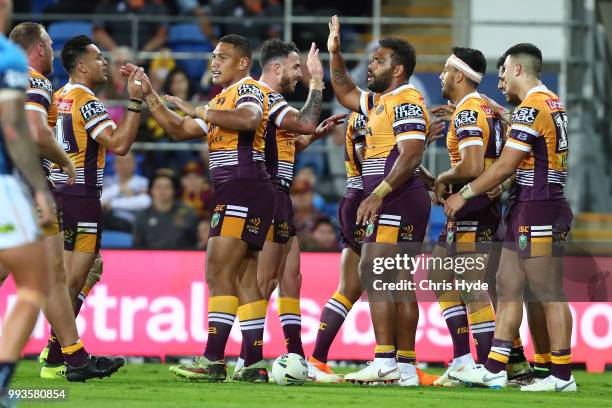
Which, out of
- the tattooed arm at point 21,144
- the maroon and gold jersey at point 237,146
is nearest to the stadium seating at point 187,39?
the maroon and gold jersey at point 237,146

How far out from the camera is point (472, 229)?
1112 cm

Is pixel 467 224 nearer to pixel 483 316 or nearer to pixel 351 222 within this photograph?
pixel 483 316

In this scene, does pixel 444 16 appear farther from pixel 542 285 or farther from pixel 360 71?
pixel 542 285

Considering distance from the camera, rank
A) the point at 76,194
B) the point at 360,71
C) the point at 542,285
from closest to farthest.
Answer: the point at 542,285 < the point at 76,194 < the point at 360,71

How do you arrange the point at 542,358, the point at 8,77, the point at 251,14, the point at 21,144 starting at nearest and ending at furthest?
the point at 21,144
the point at 8,77
the point at 542,358
the point at 251,14

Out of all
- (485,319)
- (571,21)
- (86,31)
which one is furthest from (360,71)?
(485,319)

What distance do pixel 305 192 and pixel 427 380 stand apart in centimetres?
586

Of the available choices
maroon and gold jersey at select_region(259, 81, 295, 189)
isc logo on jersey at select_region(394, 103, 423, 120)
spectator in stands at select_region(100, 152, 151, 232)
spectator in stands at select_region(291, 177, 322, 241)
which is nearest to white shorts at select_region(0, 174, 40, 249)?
maroon and gold jersey at select_region(259, 81, 295, 189)

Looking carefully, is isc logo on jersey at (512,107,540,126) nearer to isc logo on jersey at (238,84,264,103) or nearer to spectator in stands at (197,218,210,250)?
isc logo on jersey at (238,84,264,103)

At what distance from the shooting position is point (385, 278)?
1028 cm

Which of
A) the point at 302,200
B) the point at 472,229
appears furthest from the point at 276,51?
the point at 302,200

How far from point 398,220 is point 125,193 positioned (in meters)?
7.40

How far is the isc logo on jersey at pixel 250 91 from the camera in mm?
10258

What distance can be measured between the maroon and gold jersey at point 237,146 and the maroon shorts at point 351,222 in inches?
55.7
